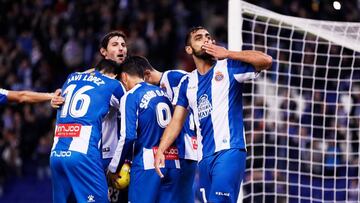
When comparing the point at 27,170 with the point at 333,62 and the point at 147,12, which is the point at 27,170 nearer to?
the point at 147,12

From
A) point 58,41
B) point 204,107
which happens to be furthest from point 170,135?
point 58,41

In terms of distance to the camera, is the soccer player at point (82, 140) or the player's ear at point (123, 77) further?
the player's ear at point (123, 77)

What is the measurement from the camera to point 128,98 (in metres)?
8.96

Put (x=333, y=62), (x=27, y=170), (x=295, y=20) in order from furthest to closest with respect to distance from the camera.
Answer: (x=27, y=170) < (x=333, y=62) < (x=295, y=20)

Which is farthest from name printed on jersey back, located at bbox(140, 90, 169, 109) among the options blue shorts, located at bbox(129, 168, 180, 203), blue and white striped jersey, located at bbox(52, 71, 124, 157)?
blue shorts, located at bbox(129, 168, 180, 203)

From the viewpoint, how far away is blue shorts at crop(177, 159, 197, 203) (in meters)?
9.26

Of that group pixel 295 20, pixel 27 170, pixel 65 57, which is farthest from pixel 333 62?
pixel 65 57

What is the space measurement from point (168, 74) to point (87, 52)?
9968 millimetres

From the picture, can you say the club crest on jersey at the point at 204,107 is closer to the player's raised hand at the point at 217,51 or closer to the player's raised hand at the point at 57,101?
the player's raised hand at the point at 217,51

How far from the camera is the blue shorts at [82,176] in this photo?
8.71 metres

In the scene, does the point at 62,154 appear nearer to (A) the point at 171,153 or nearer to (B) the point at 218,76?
(A) the point at 171,153

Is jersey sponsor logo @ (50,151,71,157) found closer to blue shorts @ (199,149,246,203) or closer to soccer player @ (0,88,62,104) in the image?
soccer player @ (0,88,62,104)

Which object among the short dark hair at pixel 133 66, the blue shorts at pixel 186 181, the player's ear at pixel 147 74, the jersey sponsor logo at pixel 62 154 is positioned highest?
the short dark hair at pixel 133 66

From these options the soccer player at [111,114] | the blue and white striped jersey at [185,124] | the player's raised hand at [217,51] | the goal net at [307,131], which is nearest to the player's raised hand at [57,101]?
the soccer player at [111,114]
